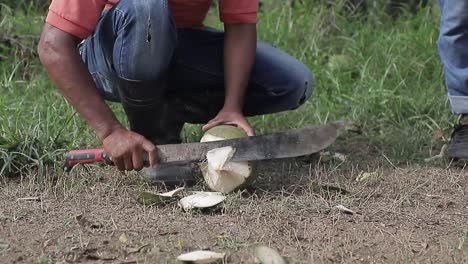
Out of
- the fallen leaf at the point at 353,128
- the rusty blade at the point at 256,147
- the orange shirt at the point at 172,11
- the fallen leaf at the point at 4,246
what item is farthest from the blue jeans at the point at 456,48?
the fallen leaf at the point at 4,246

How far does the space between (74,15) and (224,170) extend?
753 millimetres

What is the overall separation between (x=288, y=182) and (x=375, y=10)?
100 inches

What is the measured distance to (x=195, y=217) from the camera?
9.83 ft

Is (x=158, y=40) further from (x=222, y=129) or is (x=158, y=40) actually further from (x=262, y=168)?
(x=262, y=168)

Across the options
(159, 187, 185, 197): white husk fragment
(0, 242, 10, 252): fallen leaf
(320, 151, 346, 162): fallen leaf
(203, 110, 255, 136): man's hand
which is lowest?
(320, 151, 346, 162): fallen leaf

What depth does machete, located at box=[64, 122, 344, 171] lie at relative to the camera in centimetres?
308

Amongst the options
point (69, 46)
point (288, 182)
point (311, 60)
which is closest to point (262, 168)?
point (288, 182)

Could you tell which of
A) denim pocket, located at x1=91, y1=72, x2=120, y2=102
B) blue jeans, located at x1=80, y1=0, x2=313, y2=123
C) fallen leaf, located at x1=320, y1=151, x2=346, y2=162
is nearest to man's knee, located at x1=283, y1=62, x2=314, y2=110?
blue jeans, located at x1=80, y1=0, x2=313, y2=123

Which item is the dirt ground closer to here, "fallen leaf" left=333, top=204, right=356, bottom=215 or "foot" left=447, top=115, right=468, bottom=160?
"fallen leaf" left=333, top=204, right=356, bottom=215

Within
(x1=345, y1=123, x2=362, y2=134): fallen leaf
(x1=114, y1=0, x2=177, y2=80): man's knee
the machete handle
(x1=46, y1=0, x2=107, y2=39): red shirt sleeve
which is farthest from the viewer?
(x1=345, y1=123, x2=362, y2=134): fallen leaf

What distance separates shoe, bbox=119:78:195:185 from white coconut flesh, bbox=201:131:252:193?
0.14 m

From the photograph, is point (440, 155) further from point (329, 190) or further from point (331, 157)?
point (329, 190)

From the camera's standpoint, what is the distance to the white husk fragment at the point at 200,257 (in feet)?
8.45

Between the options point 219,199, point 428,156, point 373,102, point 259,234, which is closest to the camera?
point 259,234
